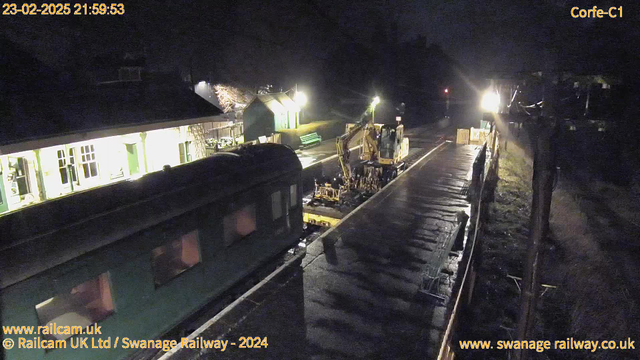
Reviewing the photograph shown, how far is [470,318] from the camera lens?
9023mm

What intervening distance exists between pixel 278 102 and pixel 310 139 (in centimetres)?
395

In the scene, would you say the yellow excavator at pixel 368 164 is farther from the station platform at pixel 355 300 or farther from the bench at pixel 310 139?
the bench at pixel 310 139

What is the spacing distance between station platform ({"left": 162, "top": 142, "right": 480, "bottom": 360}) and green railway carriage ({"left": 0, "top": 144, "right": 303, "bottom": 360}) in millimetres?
962

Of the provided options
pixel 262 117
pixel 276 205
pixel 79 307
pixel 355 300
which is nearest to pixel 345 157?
pixel 276 205

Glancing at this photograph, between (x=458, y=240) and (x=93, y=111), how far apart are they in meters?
14.0

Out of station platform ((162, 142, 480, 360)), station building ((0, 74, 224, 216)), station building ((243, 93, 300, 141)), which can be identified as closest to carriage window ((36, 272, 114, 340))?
station platform ((162, 142, 480, 360))

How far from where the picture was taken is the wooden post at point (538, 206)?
3.54 m

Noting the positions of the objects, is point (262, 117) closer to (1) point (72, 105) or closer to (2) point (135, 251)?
(1) point (72, 105)

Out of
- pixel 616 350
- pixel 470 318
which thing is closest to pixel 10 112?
pixel 470 318

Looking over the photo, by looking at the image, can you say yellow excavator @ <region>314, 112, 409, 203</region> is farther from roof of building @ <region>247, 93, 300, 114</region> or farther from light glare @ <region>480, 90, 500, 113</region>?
roof of building @ <region>247, 93, 300, 114</region>

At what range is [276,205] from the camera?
11.0 meters

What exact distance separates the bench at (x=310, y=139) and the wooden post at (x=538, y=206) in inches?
979

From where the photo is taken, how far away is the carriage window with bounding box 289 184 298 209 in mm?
11719

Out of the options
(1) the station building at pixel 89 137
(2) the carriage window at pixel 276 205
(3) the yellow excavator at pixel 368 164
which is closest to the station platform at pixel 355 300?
(2) the carriage window at pixel 276 205
